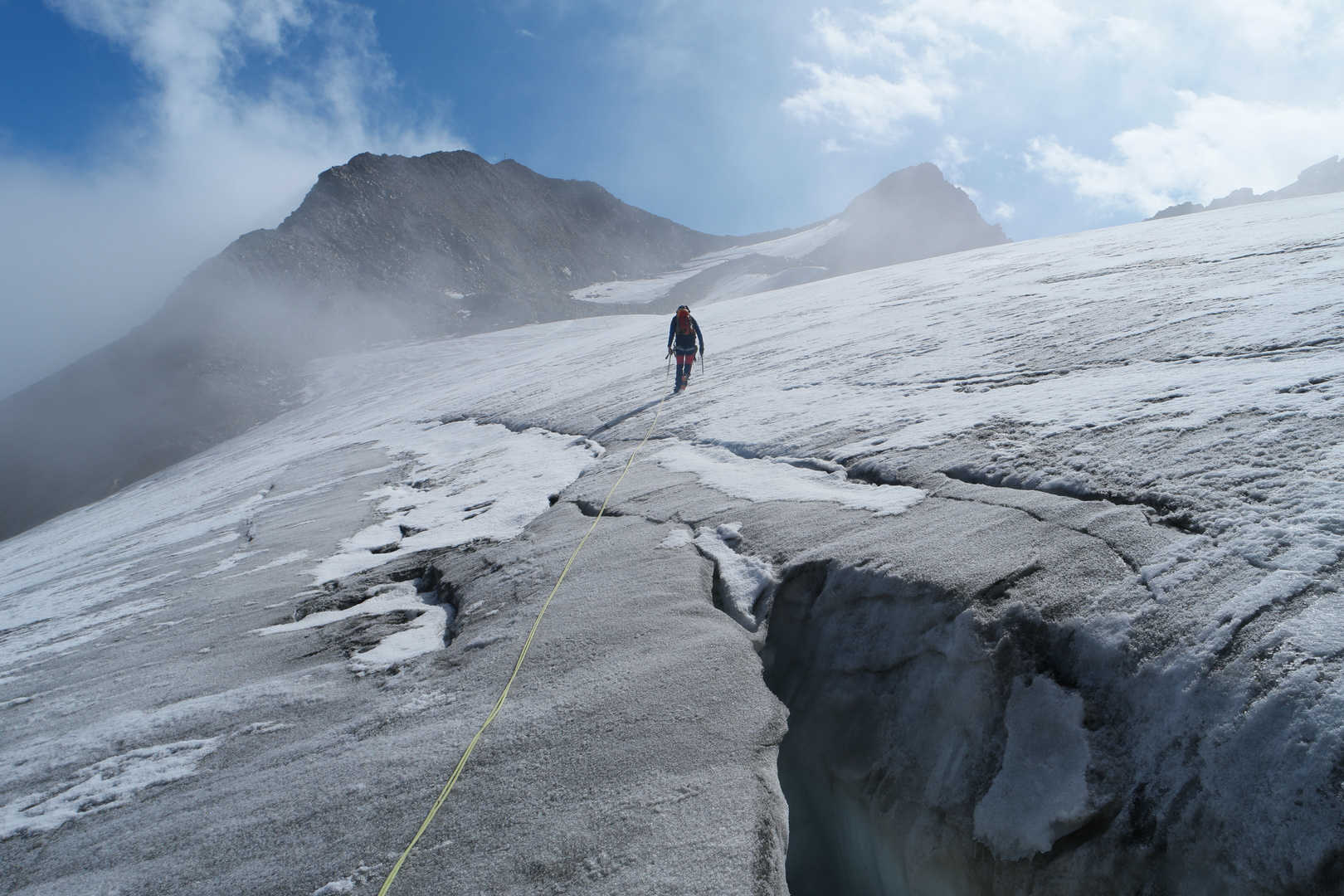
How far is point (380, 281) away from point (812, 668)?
52.6 meters

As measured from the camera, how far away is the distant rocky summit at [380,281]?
30625 millimetres

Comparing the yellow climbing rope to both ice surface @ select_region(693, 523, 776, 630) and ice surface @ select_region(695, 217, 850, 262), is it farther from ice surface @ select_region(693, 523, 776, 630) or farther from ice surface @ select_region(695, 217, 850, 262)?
ice surface @ select_region(695, 217, 850, 262)

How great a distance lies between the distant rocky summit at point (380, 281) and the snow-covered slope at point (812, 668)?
2798 cm

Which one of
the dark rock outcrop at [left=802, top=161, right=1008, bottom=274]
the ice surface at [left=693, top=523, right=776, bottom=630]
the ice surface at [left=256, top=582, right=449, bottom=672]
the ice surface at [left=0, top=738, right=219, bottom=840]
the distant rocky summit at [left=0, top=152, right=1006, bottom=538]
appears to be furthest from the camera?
the dark rock outcrop at [left=802, top=161, right=1008, bottom=274]

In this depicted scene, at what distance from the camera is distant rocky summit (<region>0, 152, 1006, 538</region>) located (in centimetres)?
3062

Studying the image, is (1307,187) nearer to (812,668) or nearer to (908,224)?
(908,224)

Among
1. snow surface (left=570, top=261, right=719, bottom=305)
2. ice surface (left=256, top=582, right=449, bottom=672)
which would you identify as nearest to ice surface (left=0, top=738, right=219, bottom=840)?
ice surface (left=256, top=582, right=449, bottom=672)

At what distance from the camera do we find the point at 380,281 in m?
48.0

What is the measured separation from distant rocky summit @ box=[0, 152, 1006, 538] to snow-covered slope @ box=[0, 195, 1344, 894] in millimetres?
27975

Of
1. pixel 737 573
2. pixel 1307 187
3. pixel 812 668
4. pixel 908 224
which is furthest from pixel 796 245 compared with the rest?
pixel 812 668

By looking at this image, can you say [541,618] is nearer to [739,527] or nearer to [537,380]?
[739,527]

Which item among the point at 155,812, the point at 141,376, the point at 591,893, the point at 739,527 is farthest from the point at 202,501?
the point at 141,376

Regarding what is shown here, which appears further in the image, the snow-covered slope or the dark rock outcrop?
the dark rock outcrop

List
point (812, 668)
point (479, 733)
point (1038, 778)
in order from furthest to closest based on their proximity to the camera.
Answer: point (812, 668) < point (479, 733) < point (1038, 778)
